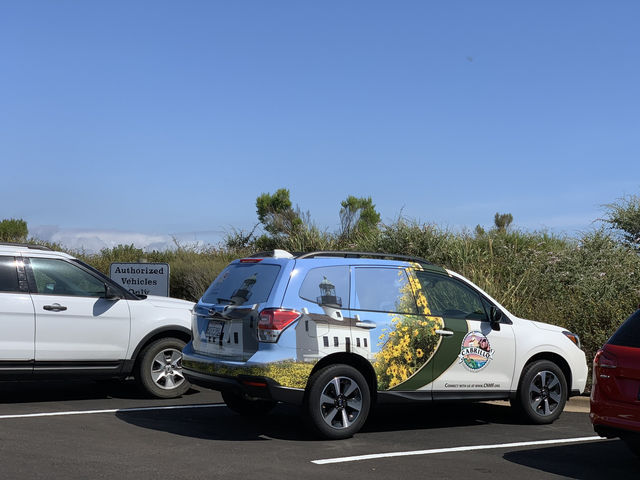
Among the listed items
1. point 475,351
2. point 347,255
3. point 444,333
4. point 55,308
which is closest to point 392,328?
point 444,333

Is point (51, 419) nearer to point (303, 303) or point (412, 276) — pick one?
point (303, 303)

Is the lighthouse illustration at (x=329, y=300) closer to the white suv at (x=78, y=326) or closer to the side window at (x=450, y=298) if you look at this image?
the side window at (x=450, y=298)

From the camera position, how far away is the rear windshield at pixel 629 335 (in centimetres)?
709

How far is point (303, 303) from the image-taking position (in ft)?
26.6

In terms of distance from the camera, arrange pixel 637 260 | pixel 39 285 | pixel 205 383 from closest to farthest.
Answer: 1. pixel 205 383
2. pixel 39 285
3. pixel 637 260

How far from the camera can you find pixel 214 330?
850 cm

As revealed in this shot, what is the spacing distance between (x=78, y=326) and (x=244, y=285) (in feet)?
8.88

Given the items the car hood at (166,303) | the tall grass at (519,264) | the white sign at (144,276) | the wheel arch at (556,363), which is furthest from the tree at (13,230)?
the wheel arch at (556,363)

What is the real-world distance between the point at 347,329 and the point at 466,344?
1.50 meters

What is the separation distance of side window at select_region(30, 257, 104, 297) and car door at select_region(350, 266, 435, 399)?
3.64 metres

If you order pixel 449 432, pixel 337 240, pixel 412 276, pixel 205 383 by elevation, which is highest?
pixel 337 240

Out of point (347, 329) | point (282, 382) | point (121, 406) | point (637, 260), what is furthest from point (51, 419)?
point (637, 260)

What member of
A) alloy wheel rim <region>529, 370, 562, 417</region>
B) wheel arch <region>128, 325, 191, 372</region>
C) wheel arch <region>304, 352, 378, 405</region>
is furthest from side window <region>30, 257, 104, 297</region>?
alloy wheel rim <region>529, 370, 562, 417</region>

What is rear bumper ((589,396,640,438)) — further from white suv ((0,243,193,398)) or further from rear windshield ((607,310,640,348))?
white suv ((0,243,193,398))
